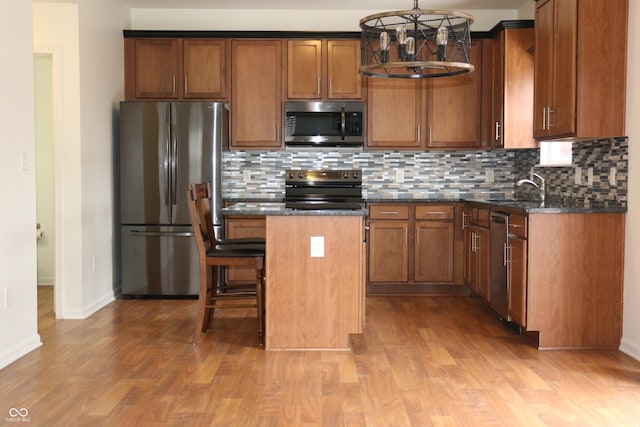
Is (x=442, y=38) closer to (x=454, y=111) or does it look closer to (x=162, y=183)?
(x=454, y=111)

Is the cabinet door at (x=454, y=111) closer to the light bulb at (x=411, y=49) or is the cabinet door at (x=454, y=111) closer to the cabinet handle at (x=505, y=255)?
the cabinet handle at (x=505, y=255)

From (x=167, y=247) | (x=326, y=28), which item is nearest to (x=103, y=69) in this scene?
(x=167, y=247)

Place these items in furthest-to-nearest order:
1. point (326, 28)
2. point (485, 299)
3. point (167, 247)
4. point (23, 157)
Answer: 1. point (326, 28)
2. point (167, 247)
3. point (485, 299)
4. point (23, 157)

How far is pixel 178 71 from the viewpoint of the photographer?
655 cm

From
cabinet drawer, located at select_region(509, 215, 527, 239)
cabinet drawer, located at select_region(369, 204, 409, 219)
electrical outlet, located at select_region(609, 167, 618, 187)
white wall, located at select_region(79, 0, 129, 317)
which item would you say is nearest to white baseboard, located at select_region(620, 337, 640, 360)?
cabinet drawer, located at select_region(509, 215, 527, 239)

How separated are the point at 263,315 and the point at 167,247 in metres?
1.85

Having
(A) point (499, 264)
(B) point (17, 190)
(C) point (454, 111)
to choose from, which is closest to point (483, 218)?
(A) point (499, 264)

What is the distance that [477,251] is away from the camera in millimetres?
5879

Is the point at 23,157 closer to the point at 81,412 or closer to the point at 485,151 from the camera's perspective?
the point at 81,412

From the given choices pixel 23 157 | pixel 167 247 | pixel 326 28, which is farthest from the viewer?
pixel 326 28

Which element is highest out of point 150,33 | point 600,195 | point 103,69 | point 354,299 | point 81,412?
point 150,33

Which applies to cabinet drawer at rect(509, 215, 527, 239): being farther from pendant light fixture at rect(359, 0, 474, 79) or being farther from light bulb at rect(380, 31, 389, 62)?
light bulb at rect(380, 31, 389, 62)

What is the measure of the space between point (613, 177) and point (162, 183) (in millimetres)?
3675

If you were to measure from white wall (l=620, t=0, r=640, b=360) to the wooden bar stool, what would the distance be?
228 cm
